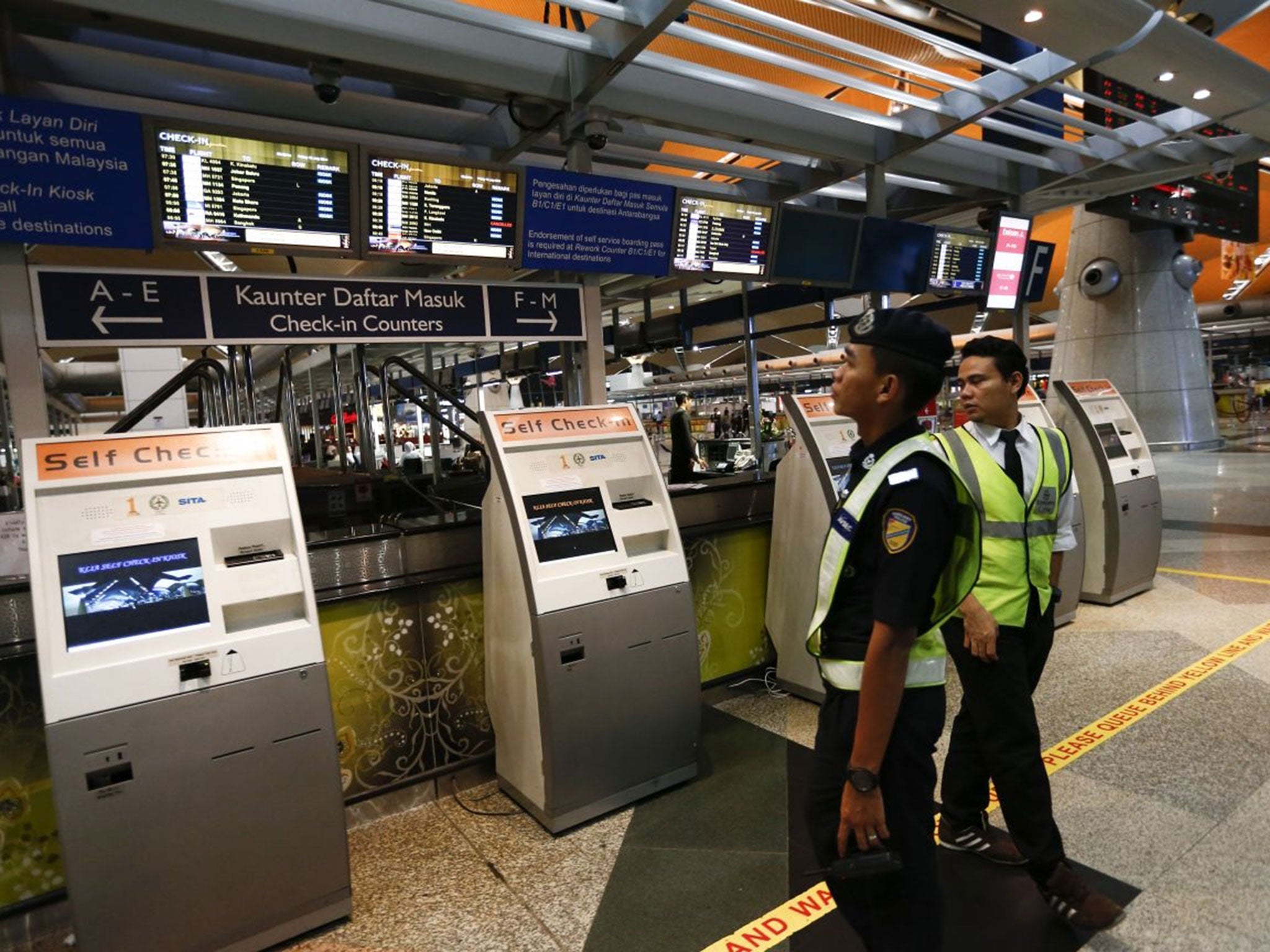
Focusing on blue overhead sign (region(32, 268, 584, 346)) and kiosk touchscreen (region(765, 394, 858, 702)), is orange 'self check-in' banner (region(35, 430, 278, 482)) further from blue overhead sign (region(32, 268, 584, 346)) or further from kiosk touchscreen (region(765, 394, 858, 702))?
kiosk touchscreen (region(765, 394, 858, 702))

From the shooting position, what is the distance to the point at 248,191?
10.4ft

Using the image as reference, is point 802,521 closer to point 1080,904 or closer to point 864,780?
point 1080,904

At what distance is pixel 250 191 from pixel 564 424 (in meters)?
1.67

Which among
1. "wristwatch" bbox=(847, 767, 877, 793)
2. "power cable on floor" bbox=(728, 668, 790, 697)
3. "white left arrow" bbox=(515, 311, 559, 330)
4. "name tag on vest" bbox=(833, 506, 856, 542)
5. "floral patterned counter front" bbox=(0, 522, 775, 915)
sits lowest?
"power cable on floor" bbox=(728, 668, 790, 697)

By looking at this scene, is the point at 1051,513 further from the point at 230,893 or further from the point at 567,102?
the point at 567,102

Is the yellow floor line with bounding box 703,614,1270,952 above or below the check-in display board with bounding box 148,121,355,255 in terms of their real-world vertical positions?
below

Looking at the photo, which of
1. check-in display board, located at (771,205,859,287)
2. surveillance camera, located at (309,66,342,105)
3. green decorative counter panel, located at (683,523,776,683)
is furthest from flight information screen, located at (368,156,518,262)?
check-in display board, located at (771,205,859,287)

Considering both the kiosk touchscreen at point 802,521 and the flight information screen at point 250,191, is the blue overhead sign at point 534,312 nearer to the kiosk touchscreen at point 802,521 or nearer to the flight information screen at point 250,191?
the flight information screen at point 250,191

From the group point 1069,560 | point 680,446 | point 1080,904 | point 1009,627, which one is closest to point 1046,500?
point 1009,627

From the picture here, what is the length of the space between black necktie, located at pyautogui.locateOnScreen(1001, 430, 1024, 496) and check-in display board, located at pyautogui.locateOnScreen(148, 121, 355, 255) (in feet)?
9.56

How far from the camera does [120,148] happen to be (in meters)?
2.86

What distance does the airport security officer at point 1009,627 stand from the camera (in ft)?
7.30

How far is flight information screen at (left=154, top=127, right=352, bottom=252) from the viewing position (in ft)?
9.92

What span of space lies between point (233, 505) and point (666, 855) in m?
1.94
